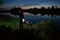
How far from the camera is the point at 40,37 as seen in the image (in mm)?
1732

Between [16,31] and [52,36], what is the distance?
0.41m

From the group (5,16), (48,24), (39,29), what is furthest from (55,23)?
(5,16)

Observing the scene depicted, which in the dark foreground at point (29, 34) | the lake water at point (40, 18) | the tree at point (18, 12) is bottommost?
the dark foreground at point (29, 34)

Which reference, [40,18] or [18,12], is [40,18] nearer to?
[40,18]

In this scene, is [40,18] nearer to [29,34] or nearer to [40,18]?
[40,18]

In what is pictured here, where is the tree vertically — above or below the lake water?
above

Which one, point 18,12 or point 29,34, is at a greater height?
point 18,12

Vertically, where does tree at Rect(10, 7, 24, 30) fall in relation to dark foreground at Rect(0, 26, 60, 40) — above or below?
above

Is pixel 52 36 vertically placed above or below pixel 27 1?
below

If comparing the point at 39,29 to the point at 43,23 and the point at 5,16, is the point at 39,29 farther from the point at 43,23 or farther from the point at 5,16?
the point at 5,16

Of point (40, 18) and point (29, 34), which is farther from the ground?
point (40, 18)

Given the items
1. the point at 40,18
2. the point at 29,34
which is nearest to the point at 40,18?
the point at 40,18

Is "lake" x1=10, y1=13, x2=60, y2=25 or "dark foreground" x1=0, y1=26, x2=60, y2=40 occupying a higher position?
"lake" x1=10, y1=13, x2=60, y2=25

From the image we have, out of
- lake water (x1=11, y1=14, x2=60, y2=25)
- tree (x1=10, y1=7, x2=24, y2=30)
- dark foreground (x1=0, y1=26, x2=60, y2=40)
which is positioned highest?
tree (x1=10, y1=7, x2=24, y2=30)
